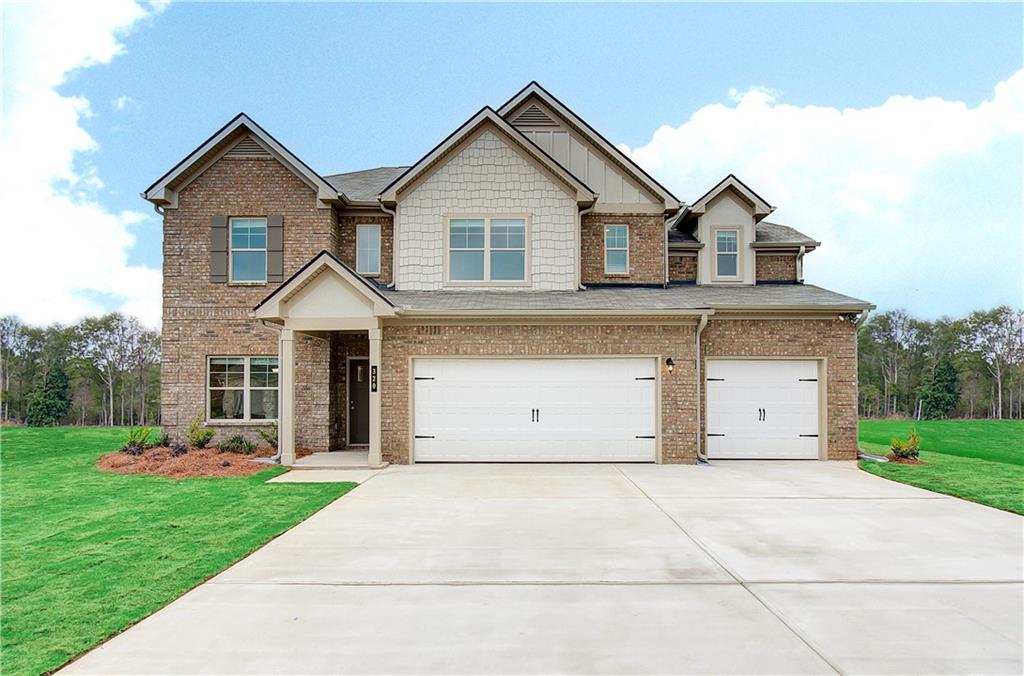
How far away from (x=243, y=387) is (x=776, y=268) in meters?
14.3

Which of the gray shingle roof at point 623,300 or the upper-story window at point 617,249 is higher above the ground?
the upper-story window at point 617,249

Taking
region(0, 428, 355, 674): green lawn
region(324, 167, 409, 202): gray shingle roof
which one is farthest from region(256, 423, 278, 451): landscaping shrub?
region(324, 167, 409, 202): gray shingle roof

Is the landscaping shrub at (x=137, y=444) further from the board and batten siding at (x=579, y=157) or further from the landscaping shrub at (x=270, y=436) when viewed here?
the board and batten siding at (x=579, y=157)

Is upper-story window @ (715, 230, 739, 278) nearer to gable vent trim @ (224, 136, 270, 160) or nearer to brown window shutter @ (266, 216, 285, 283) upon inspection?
brown window shutter @ (266, 216, 285, 283)

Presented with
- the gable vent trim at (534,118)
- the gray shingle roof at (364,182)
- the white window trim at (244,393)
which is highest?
the gable vent trim at (534,118)

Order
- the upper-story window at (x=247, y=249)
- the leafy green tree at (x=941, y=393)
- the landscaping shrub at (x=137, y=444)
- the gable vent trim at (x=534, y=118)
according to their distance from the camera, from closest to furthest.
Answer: the landscaping shrub at (x=137, y=444), the upper-story window at (x=247, y=249), the gable vent trim at (x=534, y=118), the leafy green tree at (x=941, y=393)

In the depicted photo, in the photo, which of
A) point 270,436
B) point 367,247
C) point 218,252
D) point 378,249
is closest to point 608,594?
point 270,436

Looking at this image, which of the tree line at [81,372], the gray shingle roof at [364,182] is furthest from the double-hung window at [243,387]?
the tree line at [81,372]

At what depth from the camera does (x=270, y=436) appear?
13.9 metres

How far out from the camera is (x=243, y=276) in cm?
1448

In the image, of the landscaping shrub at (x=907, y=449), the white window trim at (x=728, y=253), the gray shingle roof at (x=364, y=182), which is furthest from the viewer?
the white window trim at (x=728, y=253)

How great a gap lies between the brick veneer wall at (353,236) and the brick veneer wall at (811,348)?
799 centimetres

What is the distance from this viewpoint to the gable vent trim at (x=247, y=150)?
567 inches

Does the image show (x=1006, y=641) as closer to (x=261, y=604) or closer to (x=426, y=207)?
(x=261, y=604)
